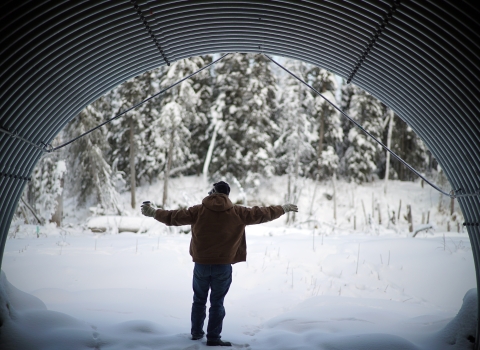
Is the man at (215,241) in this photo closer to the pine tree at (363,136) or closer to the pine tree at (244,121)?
the pine tree at (244,121)

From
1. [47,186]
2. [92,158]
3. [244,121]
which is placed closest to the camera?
[47,186]

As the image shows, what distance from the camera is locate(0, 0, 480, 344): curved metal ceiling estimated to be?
12.9 feet

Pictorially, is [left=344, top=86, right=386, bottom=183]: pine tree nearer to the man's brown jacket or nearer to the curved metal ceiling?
the curved metal ceiling

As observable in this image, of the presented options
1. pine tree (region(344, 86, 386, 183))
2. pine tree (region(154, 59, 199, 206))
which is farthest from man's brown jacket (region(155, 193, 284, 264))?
pine tree (region(344, 86, 386, 183))

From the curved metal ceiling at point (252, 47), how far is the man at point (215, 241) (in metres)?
1.95

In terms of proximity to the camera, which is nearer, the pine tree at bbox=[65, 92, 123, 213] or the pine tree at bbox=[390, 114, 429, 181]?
the pine tree at bbox=[65, 92, 123, 213]

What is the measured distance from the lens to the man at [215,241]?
446cm

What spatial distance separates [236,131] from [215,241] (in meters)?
21.5

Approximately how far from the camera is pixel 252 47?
6.00m

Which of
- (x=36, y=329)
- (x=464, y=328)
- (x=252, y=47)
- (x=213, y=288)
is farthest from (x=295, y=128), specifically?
(x=36, y=329)

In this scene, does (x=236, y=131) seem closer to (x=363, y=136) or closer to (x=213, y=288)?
(x=363, y=136)

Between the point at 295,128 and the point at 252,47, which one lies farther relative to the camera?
the point at 295,128

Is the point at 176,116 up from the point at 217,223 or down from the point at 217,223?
up

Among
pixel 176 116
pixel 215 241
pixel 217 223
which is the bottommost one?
pixel 215 241
